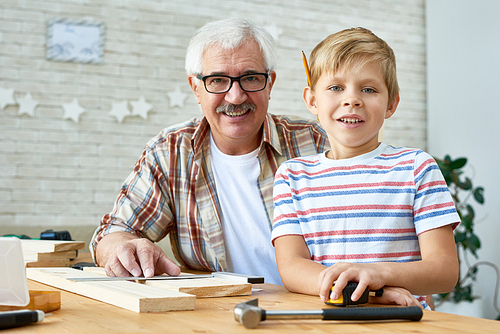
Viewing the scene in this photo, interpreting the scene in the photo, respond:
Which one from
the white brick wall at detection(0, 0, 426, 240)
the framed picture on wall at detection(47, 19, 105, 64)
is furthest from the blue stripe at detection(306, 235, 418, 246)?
the framed picture on wall at detection(47, 19, 105, 64)

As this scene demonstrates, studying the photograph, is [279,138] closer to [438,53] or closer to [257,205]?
[257,205]

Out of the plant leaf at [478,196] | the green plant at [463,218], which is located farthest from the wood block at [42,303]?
the plant leaf at [478,196]

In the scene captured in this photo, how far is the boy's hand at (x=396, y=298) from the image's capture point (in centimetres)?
74

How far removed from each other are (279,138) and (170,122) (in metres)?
2.36

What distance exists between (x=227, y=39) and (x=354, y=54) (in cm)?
61

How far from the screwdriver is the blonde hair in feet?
2.38

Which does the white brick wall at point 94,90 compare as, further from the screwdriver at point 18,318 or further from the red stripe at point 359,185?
the screwdriver at point 18,318

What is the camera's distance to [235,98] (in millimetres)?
1514

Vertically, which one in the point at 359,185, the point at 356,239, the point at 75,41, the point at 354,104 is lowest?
the point at 356,239

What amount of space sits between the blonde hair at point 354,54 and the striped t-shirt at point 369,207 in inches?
6.4

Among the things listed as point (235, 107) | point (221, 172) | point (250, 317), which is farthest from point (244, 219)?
point (250, 317)

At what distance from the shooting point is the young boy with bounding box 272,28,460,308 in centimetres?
90

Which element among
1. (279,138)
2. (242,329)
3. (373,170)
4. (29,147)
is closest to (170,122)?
(29,147)

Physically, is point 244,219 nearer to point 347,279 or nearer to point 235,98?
point 235,98
